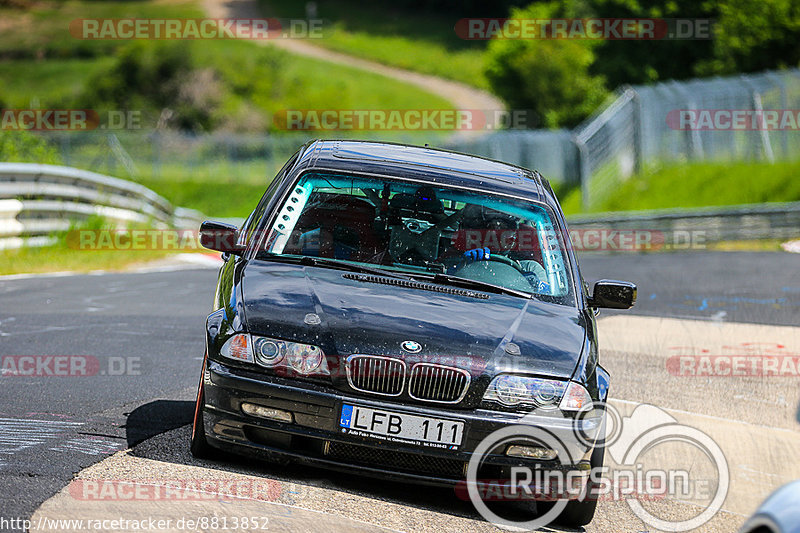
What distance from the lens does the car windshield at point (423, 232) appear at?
6.30 m

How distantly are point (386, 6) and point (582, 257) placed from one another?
11016cm

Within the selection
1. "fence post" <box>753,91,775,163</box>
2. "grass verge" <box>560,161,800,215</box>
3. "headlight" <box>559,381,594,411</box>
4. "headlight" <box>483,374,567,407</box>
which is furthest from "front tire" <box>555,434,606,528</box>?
"fence post" <box>753,91,775,163</box>

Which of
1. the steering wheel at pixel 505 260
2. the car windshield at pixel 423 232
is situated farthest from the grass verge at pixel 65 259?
the steering wheel at pixel 505 260

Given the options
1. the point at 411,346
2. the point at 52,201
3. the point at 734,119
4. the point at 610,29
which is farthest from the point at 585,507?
the point at 610,29

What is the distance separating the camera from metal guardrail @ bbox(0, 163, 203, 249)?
1508 cm

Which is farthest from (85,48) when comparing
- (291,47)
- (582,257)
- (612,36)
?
(582,257)

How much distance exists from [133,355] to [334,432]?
3.80 metres

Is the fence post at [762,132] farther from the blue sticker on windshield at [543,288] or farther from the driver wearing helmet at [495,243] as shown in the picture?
the blue sticker on windshield at [543,288]

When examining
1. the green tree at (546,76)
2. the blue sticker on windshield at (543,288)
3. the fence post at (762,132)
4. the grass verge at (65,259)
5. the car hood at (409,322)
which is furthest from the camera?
the green tree at (546,76)

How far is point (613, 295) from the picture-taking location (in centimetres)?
643

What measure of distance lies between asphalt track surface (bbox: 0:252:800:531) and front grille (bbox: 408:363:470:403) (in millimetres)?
550

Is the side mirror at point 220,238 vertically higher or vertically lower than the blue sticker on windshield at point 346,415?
higher

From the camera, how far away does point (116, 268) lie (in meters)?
16.3

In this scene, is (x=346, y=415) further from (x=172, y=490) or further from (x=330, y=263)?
(x=330, y=263)
